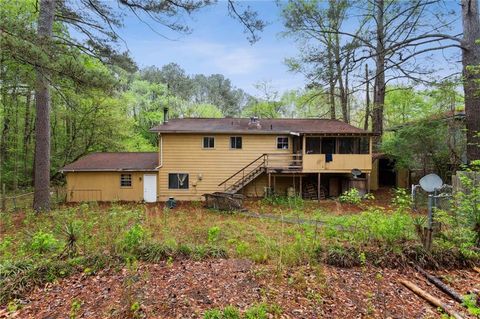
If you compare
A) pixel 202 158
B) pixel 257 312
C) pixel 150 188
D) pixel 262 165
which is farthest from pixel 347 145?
pixel 257 312

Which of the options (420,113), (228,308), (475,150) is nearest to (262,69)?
(420,113)

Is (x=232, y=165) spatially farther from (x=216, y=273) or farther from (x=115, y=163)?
(x=216, y=273)

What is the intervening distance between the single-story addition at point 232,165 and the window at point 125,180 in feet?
0.18

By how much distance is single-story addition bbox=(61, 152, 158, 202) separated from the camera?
622 inches

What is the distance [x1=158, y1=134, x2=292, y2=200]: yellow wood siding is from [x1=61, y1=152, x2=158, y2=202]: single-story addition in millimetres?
736

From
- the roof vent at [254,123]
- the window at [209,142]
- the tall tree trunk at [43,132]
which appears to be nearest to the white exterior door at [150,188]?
the window at [209,142]

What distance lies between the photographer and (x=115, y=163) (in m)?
16.5

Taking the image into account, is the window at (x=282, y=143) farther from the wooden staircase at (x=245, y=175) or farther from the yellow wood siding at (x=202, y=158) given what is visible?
the wooden staircase at (x=245, y=175)

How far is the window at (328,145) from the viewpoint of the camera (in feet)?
54.2

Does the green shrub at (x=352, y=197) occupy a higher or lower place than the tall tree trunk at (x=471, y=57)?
lower

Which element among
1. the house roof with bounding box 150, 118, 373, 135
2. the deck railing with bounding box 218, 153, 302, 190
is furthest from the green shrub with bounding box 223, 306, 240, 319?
the house roof with bounding box 150, 118, 373, 135

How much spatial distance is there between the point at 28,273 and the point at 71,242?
2.40 ft

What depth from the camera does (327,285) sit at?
13.7 ft

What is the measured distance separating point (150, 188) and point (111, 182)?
2247 millimetres
